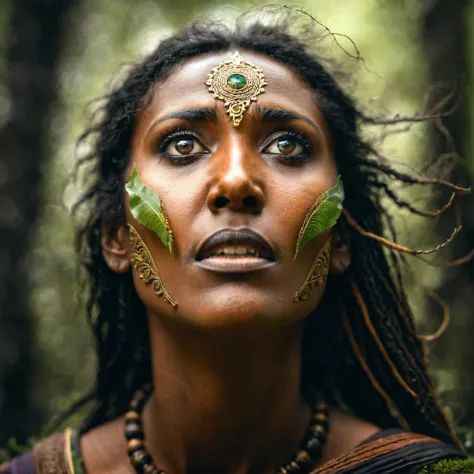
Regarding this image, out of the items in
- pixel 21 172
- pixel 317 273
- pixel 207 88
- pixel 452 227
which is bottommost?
pixel 21 172

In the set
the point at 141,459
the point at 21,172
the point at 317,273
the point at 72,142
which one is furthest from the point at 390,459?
the point at 72,142

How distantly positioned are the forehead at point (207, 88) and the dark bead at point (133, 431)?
1.37 m

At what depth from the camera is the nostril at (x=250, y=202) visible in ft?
10.1

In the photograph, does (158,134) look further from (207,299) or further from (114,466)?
(114,466)

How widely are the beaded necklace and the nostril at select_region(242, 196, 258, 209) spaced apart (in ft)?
3.41

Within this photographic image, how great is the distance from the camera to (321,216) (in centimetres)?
323

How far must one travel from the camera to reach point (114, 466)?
3520 mm

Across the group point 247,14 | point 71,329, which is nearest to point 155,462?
point 247,14

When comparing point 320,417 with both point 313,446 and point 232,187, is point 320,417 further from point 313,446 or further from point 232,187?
point 232,187

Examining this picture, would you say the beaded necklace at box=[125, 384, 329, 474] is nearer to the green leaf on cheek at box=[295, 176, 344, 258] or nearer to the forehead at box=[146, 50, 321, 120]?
the green leaf on cheek at box=[295, 176, 344, 258]

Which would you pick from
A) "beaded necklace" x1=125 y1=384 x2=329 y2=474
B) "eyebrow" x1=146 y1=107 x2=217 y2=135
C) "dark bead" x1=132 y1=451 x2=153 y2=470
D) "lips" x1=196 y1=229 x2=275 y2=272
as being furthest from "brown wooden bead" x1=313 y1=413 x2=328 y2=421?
"eyebrow" x1=146 y1=107 x2=217 y2=135

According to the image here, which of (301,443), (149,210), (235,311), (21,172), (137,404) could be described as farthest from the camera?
(21,172)

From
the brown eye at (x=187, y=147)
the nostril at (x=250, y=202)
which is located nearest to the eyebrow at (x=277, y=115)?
the brown eye at (x=187, y=147)

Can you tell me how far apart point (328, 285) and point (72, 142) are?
4.95m
